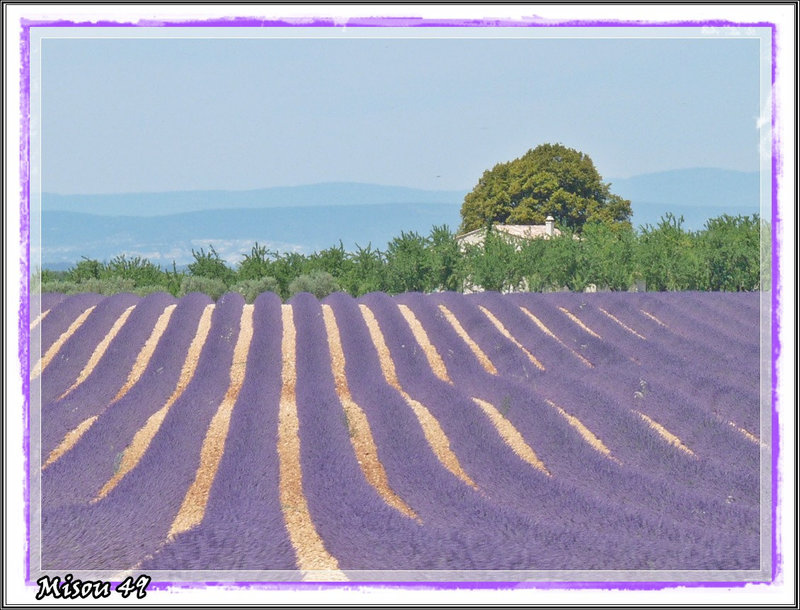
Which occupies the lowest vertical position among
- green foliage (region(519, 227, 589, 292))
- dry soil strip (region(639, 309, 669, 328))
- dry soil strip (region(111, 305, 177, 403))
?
dry soil strip (region(111, 305, 177, 403))

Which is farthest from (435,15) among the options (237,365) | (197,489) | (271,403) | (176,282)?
(176,282)

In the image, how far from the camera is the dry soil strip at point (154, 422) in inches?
289

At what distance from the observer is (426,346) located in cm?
1283

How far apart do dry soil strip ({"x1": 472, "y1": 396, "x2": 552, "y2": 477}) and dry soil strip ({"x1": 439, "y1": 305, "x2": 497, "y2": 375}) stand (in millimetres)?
2251

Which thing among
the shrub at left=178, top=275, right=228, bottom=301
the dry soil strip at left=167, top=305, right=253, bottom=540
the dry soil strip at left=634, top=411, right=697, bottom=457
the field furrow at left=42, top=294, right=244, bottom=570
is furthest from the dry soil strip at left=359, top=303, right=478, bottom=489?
the shrub at left=178, top=275, right=228, bottom=301

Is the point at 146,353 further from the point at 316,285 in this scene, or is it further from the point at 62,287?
the point at 62,287

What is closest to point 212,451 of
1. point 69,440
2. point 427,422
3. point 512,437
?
point 69,440

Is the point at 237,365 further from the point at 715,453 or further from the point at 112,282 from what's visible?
the point at 112,282

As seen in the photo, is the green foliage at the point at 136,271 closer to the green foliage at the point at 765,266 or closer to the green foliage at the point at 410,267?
the green foliage at the point at 410,267

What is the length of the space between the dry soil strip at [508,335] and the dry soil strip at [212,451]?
427 centimetres

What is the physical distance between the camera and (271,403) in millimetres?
9656

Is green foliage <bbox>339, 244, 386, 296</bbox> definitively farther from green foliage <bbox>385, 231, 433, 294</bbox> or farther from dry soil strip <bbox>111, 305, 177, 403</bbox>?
dry soil strip <bbox>111, 305, 177, 403</bbox>

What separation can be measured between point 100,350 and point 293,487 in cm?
691

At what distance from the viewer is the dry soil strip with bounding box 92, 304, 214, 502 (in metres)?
7.34
